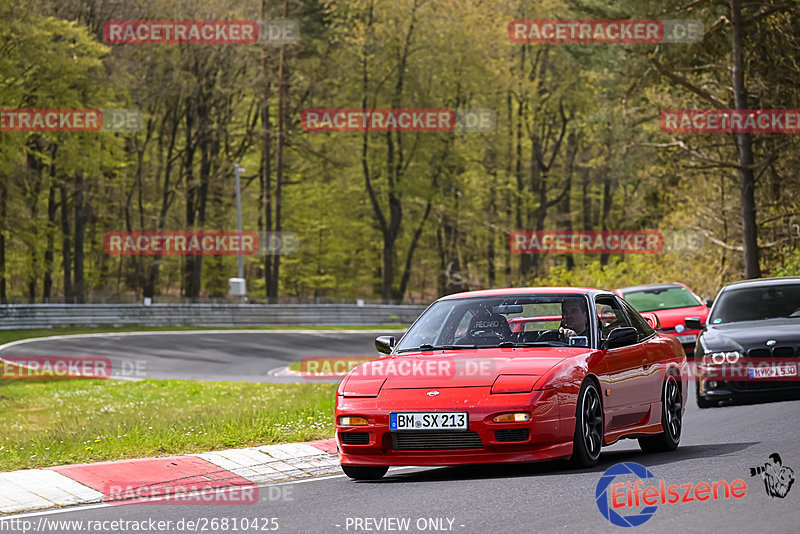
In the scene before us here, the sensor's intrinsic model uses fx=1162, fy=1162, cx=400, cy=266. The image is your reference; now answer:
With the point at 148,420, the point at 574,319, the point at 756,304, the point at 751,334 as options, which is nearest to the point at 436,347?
the point at 574,319

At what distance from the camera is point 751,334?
14664 mm

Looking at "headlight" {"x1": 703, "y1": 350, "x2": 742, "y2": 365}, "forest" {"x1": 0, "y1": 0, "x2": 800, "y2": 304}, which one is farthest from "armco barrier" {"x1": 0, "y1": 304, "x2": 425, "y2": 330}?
"headlight" {"x1": 703, "y1": 350, "x2": 742, "y2": 365}

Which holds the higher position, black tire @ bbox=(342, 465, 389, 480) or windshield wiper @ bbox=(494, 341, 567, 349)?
windshield wiper @ bbox=(494, 341, 567, 349)

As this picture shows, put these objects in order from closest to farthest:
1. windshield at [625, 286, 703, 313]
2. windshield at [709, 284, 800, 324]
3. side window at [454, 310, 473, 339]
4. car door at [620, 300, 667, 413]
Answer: side window at [454, 310, 473, 339], car door at [620, 300, 667, 413], windshield at [709, 284, 800, 324], windshield at [625, 286, 703, 313]

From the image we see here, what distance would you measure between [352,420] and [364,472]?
591 mm

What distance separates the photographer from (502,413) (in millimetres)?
8609

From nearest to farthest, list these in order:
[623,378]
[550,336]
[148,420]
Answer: [550,336] → [623,378] → [148,420]

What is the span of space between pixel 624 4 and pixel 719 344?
76.5ft

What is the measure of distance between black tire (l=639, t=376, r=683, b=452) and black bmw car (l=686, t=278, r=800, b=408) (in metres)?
3.32

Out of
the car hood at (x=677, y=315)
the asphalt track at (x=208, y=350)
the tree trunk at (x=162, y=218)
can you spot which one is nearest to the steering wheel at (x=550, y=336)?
the car hood at (x=677, y=315)

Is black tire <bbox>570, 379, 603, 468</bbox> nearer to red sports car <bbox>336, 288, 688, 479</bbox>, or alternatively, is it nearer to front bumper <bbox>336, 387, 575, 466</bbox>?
red sports car <bbox>336, 288, 688, 479</bbox>

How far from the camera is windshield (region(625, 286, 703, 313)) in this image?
24.1m

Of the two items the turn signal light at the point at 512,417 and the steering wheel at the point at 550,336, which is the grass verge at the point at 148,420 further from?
the turn signal light at the point at 512,417

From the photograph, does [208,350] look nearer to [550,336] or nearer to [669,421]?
[669,421]
